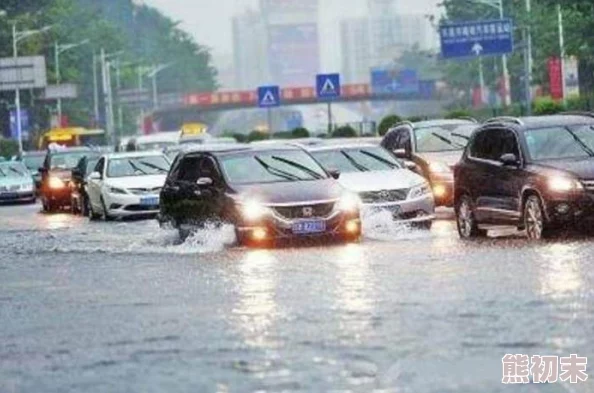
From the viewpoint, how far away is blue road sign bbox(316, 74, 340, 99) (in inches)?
2197

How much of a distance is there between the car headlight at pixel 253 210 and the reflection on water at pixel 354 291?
1308 millimetres

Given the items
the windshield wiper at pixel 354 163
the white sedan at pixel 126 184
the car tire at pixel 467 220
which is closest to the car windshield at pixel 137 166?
the white sedan at pixel 126 184

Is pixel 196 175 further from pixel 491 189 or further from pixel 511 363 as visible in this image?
pixel 511 363

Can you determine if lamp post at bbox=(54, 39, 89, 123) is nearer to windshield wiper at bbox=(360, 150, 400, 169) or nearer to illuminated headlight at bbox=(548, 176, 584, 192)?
windshield wiper at bbox=(360, 150, 400, 169)

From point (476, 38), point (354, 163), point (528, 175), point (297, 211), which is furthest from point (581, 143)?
point (476, 38)

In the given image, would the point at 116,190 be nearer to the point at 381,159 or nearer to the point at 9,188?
the point at 381,159

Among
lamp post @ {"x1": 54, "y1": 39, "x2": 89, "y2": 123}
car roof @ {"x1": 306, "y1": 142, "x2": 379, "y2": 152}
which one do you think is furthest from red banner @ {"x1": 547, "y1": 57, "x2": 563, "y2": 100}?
car roof @ {"x1": 306, "y1": 142, "x2": 379, "y2": 152}

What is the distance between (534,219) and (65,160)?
27636mm

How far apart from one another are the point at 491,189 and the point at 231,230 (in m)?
3.53

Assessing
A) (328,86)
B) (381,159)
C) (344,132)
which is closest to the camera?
(381,159)

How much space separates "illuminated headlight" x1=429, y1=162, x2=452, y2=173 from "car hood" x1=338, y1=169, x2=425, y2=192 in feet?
14.8

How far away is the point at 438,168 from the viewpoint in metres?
29.5

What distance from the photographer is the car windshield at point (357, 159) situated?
25641 mm

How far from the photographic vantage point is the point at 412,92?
441ft
